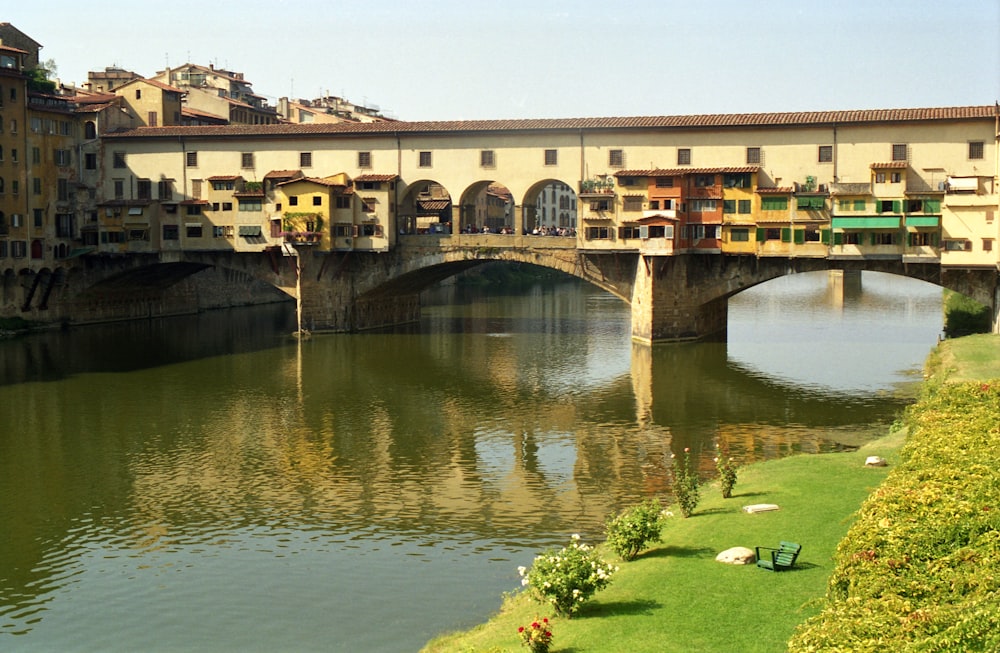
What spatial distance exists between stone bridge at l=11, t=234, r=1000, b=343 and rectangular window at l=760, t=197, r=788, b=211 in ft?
10.4

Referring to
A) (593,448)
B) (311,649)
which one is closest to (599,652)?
(311,649)

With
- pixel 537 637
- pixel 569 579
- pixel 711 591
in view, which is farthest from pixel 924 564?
pixel 569 579

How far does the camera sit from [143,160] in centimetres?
7962

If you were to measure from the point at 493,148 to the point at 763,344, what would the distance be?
21.0m

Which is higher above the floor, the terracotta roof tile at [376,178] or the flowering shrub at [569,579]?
the terracotta roof tile at [376,178]

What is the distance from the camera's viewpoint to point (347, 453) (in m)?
40.5

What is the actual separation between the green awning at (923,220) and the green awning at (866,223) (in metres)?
0.71

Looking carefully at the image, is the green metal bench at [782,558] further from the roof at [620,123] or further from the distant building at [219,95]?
the distant building at [219,95]

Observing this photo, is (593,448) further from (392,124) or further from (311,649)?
(392,124)

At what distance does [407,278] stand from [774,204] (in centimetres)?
2610

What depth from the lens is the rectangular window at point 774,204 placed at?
216 feet

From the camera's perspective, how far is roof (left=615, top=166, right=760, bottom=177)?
66.4m

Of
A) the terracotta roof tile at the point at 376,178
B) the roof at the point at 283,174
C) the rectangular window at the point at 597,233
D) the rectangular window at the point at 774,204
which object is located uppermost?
the roof at the point at 283,174

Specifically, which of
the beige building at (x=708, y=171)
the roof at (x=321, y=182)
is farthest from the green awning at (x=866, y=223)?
the roof at (x=321, y=182)
